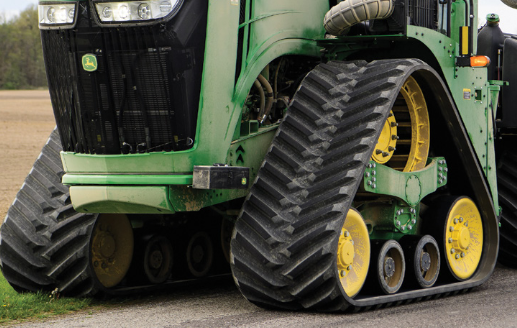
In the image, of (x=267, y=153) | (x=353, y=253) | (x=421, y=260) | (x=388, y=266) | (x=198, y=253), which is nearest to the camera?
(x=353, y=253)

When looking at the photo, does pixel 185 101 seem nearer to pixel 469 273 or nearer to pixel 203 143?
pixel 203 143

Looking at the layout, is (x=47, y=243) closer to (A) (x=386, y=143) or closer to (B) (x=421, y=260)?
(A) (x=386, y=143)

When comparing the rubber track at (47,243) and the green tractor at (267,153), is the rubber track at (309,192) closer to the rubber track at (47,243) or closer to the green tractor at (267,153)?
the green tractor at (267,153)

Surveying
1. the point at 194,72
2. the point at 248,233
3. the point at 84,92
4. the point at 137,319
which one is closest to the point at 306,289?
the point at 248,233

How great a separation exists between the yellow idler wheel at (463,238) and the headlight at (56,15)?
3.58 meters

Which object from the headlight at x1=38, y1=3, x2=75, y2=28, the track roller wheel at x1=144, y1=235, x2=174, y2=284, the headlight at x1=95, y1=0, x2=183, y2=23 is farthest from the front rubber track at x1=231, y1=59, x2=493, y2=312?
the headlight at x1=38, y1=3, x2=75, y2=28

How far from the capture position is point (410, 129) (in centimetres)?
736

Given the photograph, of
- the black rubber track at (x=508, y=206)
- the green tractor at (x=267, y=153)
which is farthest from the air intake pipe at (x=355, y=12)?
the black rubber track at (x=508, y=206)

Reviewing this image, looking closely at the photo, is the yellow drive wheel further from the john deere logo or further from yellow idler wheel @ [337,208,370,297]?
the john deere logo

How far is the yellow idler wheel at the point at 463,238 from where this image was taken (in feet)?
24.6

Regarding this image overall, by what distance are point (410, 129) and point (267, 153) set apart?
1.61 m

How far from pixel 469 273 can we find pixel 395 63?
7.21 feet

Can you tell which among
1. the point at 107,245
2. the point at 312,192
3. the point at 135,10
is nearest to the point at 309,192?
the point at 312,192

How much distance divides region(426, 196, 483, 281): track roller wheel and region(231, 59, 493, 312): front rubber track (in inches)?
38.0
